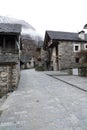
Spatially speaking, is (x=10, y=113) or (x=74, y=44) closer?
(x=10, y=113)

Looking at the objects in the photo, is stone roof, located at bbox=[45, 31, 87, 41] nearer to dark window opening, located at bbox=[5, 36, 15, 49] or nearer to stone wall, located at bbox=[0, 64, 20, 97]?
dark window opening, located at bbox=[5, 36, 15, 49]

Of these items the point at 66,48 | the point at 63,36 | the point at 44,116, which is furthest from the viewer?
the point at 63,36

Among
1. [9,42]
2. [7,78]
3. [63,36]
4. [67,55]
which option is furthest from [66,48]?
[7,78]

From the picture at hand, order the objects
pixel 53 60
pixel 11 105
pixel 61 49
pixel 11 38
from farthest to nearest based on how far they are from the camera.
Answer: pixel 53 60 < pixel 61 49 < pixel 11 38 < pixel 11 105

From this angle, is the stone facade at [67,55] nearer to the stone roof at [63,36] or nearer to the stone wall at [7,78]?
the stone roof at [63,36]

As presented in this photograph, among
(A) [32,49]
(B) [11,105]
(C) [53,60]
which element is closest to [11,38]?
(B) [11,105]

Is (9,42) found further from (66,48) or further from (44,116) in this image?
(66,48)

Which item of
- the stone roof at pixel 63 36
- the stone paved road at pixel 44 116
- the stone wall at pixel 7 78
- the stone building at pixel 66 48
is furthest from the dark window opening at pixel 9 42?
the stone roof at pixel 63 36

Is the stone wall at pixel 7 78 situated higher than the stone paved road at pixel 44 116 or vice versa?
the stone wall at pixel 7 78

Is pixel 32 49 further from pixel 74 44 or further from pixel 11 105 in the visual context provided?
pixel 11 105

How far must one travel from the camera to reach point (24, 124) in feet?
16.5

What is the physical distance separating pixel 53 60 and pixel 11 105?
29044mm

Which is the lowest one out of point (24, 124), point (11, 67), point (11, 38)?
point (24, 124)

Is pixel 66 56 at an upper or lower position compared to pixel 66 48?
lower
